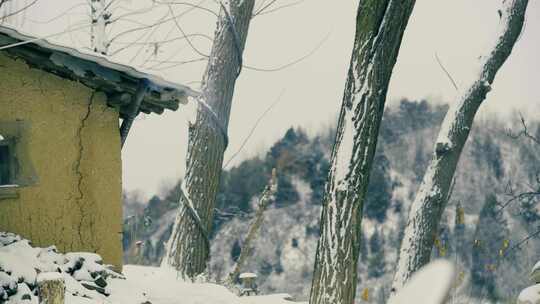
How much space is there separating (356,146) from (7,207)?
323 cm

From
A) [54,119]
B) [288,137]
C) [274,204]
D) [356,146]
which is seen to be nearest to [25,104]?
[54,119]

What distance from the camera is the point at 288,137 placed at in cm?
4541

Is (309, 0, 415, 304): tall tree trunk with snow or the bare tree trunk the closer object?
(309, 0, 415, 304): tall tree trunk with snow

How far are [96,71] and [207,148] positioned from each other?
211 centimetres

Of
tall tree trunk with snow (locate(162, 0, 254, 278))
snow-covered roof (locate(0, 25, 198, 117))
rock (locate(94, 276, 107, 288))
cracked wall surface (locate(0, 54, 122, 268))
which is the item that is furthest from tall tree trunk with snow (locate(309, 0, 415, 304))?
tall tree trunk with snow (locate(162, 0, 254, 278))

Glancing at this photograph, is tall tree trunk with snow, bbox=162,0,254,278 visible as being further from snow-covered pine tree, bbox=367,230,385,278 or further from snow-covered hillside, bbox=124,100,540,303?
snow-covered pine tree, bbox=367,230,385,278

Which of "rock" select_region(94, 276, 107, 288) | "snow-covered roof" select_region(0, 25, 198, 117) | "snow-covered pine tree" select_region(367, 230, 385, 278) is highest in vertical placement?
"snow-covered roof" select_region(0, 25, 198, 117)

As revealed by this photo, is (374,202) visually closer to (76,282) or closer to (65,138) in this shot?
(65,138)

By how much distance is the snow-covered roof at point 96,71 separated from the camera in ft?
18.0

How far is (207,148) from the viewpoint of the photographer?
7.66 meters

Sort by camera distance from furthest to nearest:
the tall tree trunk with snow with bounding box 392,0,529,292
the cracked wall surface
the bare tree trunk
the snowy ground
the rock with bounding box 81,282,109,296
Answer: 1. the bare tree trunk
2. the tall tree trunk with snow with bounding box 392,0,529,292
3. the cracked wall surface
4. the rock with bounding box 81,282,109,296
5. the snowy ground

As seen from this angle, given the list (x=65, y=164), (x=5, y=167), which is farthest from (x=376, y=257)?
(x=5, y=167)

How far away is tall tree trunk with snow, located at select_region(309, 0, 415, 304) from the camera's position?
542 centimetres

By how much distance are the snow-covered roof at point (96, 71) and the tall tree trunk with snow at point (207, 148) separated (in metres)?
1.00
